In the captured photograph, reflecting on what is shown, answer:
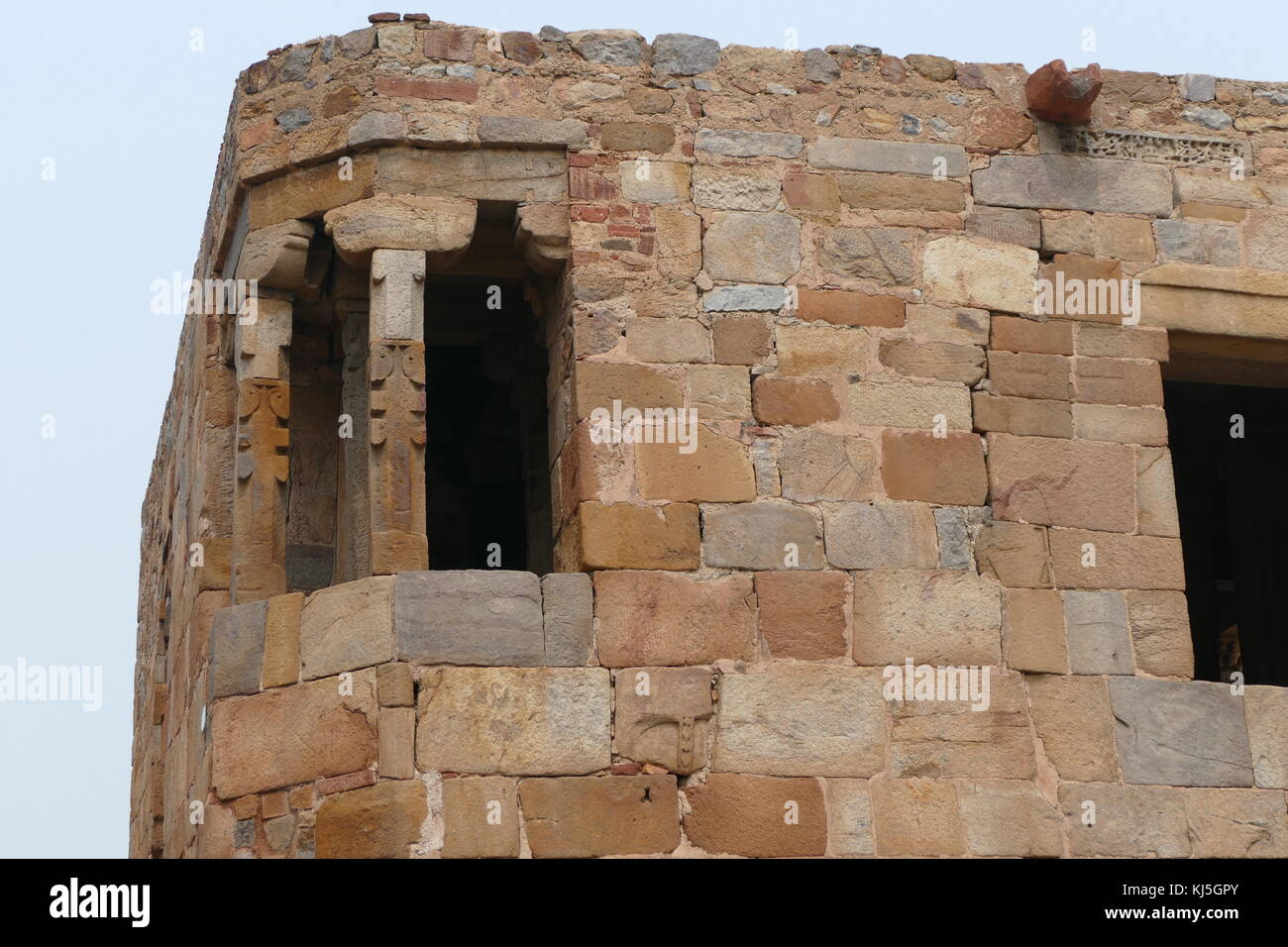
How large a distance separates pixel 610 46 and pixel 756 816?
2.87 m

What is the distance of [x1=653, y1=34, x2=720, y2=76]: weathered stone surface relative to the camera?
7.96 meters

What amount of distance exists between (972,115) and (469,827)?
10.8 feet

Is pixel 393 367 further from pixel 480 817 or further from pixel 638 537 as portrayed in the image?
pixel 480 817

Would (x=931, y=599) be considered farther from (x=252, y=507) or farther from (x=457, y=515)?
(x=457, y=515)

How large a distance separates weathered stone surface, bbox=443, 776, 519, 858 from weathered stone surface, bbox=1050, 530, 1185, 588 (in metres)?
2.11

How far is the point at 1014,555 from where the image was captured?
24.9ft

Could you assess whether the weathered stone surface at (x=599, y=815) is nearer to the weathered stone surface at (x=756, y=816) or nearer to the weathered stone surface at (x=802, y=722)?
the weathered stone surface at (x=756, y=816)

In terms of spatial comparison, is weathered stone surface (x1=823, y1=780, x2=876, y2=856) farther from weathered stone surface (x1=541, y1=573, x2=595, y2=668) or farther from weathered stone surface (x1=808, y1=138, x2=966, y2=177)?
weathered stone surface (x1=808, y1=138, x2=966, y2=177)

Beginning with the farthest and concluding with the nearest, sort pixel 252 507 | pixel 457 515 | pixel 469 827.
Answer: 1. pixel 457 515
2. pixel 252 507
3. pixel 469 827

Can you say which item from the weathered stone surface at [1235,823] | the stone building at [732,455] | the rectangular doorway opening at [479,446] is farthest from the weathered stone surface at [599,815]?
the rectangular doorway opening at [479,446]

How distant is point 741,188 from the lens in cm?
784

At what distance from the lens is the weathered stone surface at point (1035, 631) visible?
744 centimetres

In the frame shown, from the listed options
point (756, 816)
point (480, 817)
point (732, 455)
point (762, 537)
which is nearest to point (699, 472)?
point (732, 455)

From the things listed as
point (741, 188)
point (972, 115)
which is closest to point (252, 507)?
point (741, 188)
